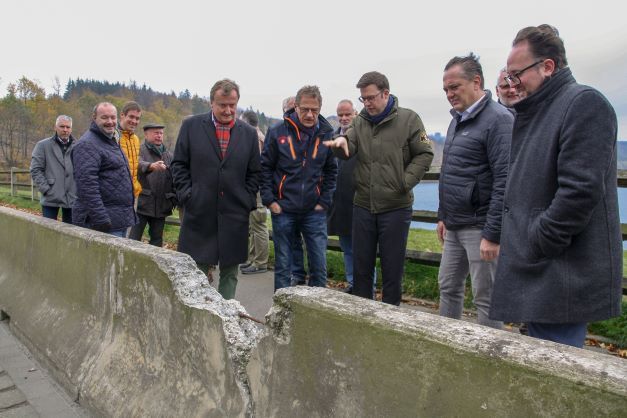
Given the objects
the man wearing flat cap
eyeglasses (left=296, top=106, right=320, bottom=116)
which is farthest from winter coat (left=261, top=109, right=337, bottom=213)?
the man wearing flat cap

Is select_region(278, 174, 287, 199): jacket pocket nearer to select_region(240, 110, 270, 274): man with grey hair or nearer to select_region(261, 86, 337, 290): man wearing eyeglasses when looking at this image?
select_region(261, 86, 337, 290): man wearing eyeglasses

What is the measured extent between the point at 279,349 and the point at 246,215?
2.47 metres

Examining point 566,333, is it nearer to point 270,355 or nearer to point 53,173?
point 270,355

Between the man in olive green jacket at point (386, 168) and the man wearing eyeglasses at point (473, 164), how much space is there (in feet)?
1.67

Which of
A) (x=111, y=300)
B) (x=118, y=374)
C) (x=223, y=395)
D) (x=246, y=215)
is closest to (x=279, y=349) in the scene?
(x=223, y=395)

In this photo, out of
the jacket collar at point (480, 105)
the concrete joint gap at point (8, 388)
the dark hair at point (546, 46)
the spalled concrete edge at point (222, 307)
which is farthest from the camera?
the jacket collar at point (480, 105)

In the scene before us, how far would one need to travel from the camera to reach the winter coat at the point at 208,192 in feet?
13.2

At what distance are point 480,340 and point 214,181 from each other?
10.0 ft

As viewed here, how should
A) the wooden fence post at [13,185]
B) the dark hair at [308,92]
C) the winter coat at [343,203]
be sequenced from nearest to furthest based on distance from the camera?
the dark hair at [308,92]
the winter coat at [343,203]
the wooden fence post at [13,185]

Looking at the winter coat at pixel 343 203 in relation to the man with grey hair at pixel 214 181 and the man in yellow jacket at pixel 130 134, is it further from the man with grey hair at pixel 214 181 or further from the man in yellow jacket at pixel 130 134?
the man in yellow jacket at pixel 130 134

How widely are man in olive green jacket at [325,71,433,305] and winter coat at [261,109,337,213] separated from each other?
1.32ft

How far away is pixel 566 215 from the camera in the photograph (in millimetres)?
2014

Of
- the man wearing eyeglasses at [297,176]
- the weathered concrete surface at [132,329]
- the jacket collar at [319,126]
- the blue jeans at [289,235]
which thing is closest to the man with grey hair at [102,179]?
the weathered concrete surface at [132,329]

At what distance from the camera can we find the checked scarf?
408cm
